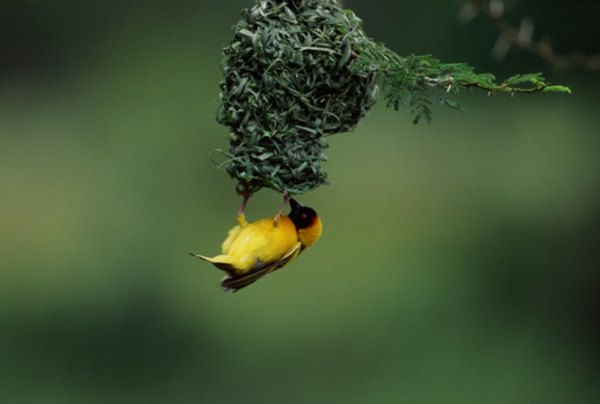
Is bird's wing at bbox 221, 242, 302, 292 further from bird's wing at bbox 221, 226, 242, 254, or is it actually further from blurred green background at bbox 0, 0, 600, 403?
blurred green background at bbox 0, 0, 600, 403

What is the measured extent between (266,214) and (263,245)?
17.6 ft

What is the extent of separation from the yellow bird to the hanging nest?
0.40 ft

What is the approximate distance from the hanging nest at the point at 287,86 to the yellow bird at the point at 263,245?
0.12 meters

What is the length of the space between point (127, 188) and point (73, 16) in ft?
5.79

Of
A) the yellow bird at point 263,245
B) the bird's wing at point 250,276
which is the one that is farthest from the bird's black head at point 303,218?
the bird's wing at point 250,276

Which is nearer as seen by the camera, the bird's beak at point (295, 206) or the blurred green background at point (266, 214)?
the bird's beak at point (295, 206)

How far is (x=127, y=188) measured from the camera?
8.42 meters

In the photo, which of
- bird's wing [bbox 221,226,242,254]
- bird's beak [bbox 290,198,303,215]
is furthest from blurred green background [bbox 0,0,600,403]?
bird's wing [bbox 221,226,242,254]

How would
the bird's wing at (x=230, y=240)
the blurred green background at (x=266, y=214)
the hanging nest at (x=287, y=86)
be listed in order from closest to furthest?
the hanging nest at (x=287, y=86), the bird's wing at (x=230, y=240), the blurred green background at (x=266, y=214)

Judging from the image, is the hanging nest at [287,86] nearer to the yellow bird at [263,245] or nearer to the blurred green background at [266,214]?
the yellow bird at [263,245]

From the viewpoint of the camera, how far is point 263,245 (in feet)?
10.1

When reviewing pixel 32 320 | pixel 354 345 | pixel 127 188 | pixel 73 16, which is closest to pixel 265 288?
pixel 354 345

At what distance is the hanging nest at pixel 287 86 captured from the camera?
3064 millimetres

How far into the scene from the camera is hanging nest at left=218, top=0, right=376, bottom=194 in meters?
3.06
